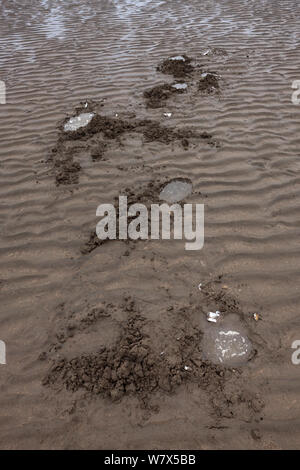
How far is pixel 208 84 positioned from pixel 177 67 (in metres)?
0.95

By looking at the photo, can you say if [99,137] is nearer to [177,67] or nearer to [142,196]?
[142,196]

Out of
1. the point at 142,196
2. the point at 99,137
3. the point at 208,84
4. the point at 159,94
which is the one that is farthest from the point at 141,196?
the point at 208,84

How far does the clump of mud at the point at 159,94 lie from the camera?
16.9 ft

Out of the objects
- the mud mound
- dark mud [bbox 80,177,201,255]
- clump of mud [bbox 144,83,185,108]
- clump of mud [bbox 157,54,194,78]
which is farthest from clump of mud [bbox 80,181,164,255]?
clump of mud [bbox 157,54,194,78]

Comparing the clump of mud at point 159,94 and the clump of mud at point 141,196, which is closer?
the clump of mud at point 141,196

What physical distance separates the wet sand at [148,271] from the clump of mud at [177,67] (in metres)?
0.21

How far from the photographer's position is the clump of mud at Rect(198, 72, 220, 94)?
5.45 m

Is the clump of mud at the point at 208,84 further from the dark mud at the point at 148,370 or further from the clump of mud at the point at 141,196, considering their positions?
the dark mud at the point at 148,370

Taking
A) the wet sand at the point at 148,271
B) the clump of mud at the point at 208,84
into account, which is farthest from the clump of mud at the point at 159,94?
the clump of mud at the point at 208,84

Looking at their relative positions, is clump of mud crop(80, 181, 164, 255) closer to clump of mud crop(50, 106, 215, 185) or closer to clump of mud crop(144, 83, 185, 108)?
clump of mud crop(50, 106, 215, 185)

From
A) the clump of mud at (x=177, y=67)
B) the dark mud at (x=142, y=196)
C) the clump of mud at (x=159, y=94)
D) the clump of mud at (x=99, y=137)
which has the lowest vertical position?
the dark mud at (x=142, y=196)

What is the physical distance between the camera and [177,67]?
6.14 metres

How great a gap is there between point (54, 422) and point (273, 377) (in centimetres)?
144
